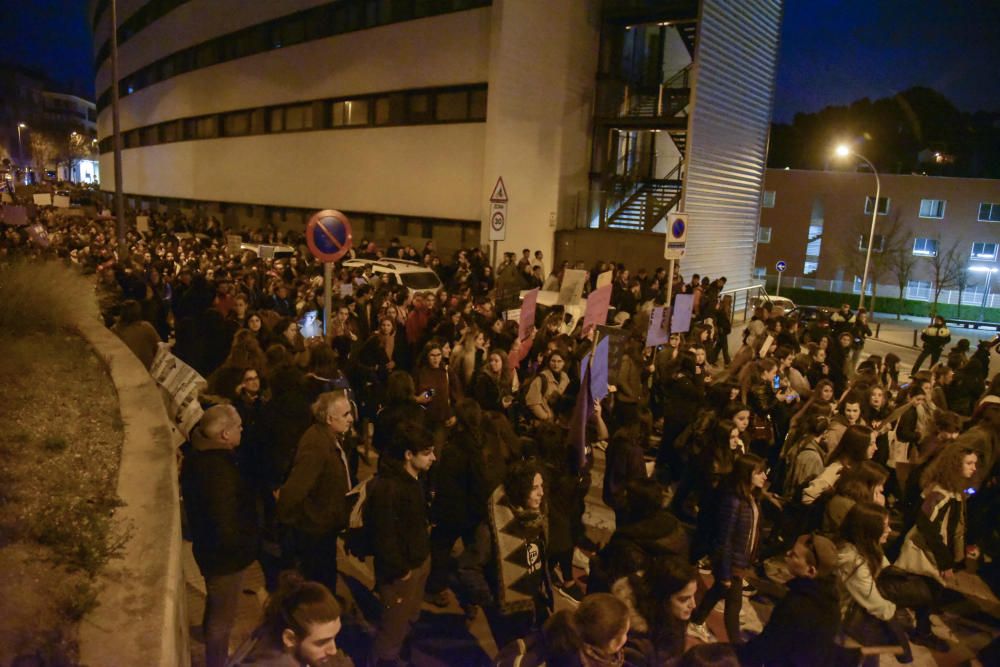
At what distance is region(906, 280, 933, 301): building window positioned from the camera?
46.8 meters

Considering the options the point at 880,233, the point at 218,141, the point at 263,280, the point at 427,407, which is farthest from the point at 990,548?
the point at 880,233

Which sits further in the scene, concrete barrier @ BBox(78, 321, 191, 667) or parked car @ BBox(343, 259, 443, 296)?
parked car @ BBox(343, 259, 443, 296)

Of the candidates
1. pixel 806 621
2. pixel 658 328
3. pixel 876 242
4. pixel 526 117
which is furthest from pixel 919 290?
pixel 806 621

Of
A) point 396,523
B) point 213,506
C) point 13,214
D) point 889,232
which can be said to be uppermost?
point 889,232

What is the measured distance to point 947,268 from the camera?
150ft

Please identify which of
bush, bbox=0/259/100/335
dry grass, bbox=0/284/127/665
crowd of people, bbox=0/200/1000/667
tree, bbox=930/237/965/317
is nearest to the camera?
dry grass, bbox=0/284/127/665

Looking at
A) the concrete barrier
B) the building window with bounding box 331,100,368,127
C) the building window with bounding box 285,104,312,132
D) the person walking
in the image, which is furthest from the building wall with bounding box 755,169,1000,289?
the concrete barrier

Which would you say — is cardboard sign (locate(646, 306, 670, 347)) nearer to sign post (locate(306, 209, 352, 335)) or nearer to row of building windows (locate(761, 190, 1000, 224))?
sign post (locate(306, 209, 352, 335))

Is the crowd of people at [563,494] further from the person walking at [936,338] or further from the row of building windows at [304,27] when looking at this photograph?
the row of building windows at [304,27]

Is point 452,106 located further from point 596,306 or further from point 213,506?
point 213,506

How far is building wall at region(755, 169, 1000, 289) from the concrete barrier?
161 ft

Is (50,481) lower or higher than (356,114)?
lower

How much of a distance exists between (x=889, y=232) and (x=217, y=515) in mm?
50984

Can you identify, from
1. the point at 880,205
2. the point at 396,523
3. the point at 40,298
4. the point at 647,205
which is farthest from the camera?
the point at 880,205
